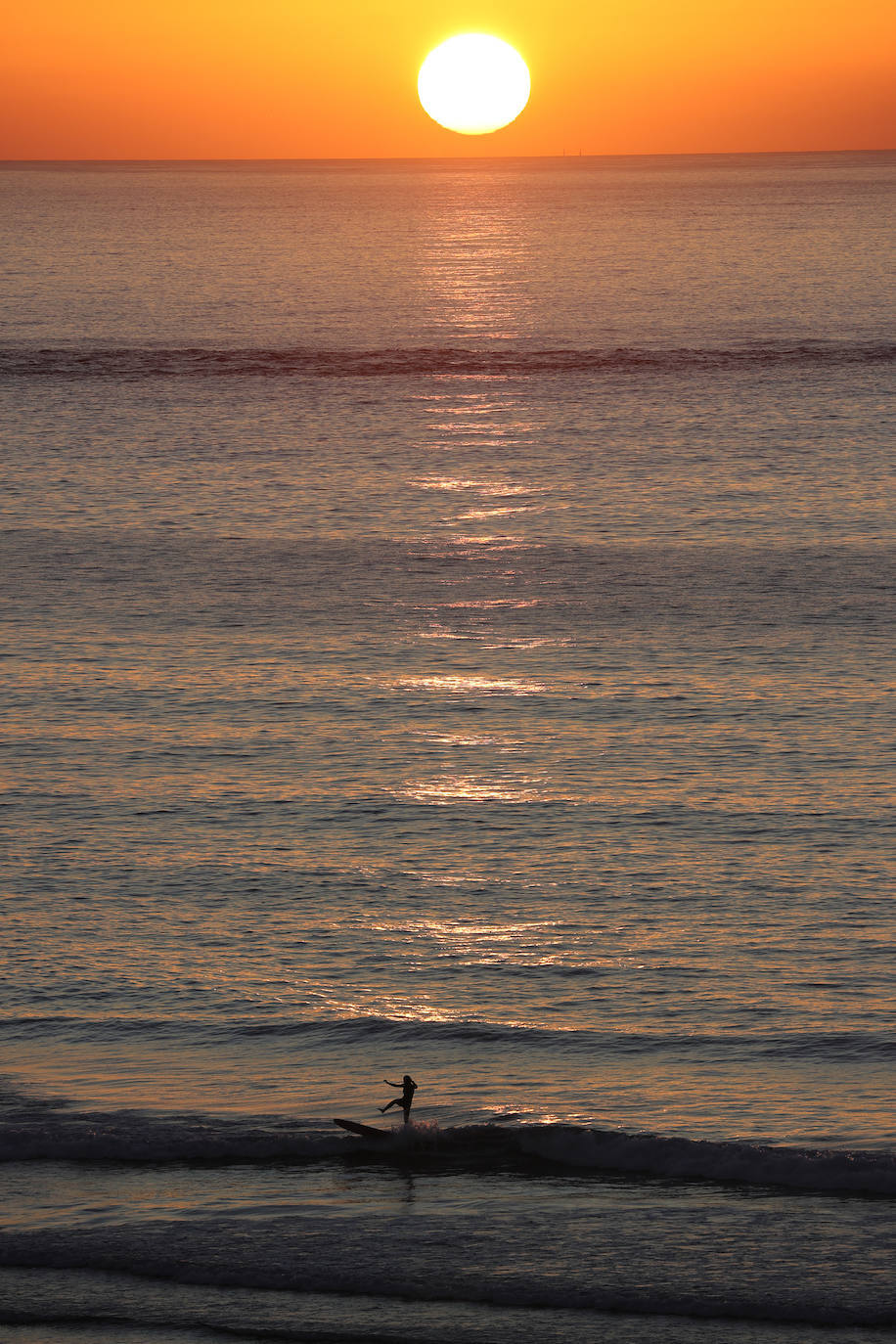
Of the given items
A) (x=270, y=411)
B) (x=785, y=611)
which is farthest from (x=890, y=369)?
(x=785, y=611)

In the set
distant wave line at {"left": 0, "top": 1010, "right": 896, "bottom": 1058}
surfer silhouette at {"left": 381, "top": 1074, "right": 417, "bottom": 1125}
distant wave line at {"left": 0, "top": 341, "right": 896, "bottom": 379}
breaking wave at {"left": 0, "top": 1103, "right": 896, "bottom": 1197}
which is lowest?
breaking wave at {"left": 0, "top": 1103, "right": 896, "bottom": 1197}

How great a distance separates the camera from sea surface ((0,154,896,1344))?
16594 mm

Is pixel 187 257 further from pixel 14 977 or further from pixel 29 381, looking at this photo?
pixel 14 977

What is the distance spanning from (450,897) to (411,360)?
239 feet

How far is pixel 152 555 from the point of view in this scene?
49.0 m

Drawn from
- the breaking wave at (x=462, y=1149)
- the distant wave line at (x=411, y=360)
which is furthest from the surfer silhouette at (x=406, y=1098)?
the distant wave line at (x=411, y=360)

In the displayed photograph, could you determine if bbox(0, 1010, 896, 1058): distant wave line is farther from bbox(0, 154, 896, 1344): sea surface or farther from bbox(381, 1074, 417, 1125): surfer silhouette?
bbox(381, 1074, 417, 1125): surfer silhouette

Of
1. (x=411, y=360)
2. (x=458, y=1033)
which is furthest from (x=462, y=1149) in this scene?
(x=411, y=360)

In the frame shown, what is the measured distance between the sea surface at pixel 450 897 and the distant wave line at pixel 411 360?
1029 inches

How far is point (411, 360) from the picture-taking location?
318ft

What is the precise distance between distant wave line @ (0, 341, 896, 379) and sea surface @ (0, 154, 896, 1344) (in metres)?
26.1

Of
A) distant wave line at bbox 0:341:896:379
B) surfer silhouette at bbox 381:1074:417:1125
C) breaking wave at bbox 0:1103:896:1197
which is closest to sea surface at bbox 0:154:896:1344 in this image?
breaking wave at bbox 0:1103:896:1197

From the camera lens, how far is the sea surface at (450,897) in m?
16.6

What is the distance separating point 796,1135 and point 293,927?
8.88 meters
